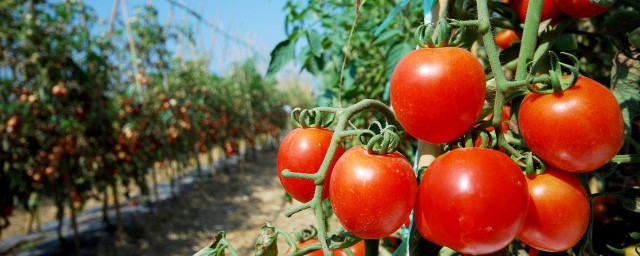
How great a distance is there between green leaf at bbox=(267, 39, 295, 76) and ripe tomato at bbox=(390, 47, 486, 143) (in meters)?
0.68

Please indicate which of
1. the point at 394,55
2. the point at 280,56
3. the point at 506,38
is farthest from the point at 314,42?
the point at 506,38

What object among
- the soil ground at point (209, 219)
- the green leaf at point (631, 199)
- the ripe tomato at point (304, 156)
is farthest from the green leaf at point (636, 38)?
the soil ground at point (209, 219)

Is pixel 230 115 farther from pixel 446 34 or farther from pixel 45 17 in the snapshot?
pixel 446 34

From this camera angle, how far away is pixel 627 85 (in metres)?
0.59

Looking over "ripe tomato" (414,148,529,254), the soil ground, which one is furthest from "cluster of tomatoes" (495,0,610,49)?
the soil ground

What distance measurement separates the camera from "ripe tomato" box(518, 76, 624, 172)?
360 millimetres

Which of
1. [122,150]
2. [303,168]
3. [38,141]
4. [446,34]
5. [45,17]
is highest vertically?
[45,17]

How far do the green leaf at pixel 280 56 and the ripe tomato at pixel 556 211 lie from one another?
0.74 meters

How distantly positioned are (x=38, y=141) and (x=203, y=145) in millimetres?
3452

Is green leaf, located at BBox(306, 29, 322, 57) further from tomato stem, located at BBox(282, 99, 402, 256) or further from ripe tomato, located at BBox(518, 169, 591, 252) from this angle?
ripe tomato, located at BBox(518, 169, 591, 252)

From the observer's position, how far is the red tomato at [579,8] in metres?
0.50

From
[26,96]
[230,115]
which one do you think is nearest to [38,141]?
[26,96]

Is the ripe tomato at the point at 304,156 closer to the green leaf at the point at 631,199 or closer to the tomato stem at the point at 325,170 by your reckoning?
the tomato stem at the point at 325,170

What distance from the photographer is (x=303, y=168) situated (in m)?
0.47
